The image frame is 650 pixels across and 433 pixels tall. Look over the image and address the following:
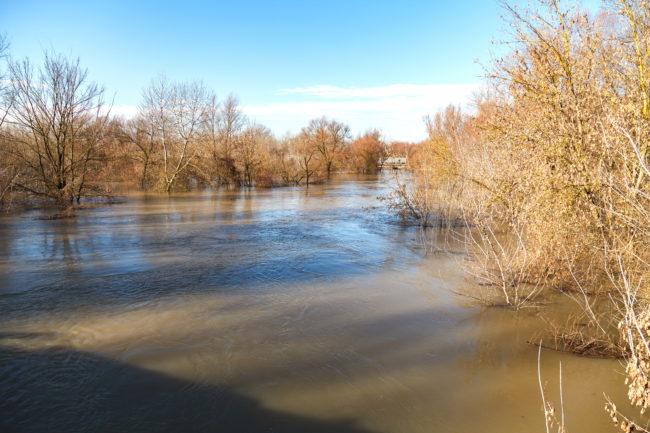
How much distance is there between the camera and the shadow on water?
4.24 m

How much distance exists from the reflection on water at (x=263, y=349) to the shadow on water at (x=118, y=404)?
0.02 m

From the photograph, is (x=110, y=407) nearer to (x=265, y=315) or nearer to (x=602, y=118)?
(x=265, y=315)

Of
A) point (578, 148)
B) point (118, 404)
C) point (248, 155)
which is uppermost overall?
point (248, 155)

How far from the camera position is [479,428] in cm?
432

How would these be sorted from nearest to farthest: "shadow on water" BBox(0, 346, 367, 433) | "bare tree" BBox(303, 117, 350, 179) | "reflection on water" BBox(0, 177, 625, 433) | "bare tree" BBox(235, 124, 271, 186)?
"shadow on water" BBox(0, 346, 367, 433) < "reflection on water" BBox(0, 177, 625, 433) < "bare tree" BBox(235, 124, 271, 186) < "bare tree" BBox(303, 117, 350, 179)

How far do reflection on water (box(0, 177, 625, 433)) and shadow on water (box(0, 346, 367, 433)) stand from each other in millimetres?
20

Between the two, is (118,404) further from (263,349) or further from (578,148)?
(578,148)

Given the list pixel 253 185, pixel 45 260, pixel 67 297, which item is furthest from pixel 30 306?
pixel 253 185

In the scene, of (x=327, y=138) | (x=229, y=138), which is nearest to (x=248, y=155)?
(x=229, y=138)

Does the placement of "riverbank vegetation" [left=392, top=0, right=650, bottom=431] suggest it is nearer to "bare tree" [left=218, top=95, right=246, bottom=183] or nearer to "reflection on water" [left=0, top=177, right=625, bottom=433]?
"reflection on water" [left=0, top=177, right=625, bottom=433]

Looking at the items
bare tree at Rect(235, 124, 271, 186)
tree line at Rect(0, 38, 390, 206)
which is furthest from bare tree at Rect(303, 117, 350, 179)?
bare tree at Rect(235, 124, 271, 186)

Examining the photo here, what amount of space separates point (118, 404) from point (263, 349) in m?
2.09

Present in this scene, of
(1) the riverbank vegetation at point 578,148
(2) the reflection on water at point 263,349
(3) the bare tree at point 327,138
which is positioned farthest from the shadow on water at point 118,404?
(3) the bare tree at point 327,138

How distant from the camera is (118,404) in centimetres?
459
